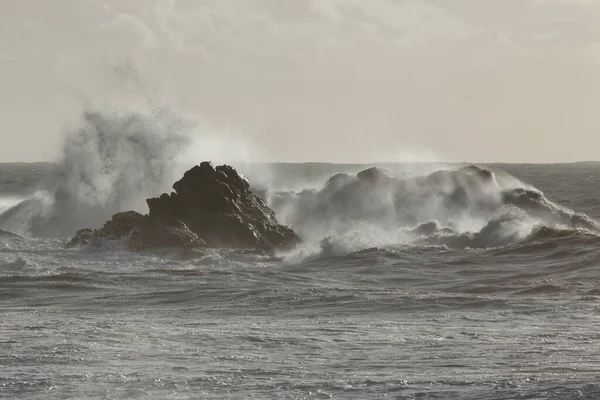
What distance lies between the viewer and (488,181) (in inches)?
1377

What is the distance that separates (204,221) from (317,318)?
12.2 meters

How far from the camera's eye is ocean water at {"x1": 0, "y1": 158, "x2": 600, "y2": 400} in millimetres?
9898

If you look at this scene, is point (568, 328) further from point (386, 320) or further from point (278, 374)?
point (278, 374)

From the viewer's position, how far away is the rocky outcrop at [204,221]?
83.1 feet

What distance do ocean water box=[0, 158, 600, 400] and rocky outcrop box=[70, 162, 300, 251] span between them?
85 centimetres

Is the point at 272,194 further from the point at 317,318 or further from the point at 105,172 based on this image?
the point at 317,318

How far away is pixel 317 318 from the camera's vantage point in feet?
47.6

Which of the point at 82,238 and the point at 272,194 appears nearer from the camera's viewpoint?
the point at 82,238

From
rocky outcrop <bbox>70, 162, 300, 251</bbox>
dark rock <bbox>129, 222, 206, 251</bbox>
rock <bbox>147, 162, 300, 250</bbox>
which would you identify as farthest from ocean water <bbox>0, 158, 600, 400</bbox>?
rock <bbox>147, 162, 300, 250</bbox>

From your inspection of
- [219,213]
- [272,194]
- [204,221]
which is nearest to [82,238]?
[204,221]

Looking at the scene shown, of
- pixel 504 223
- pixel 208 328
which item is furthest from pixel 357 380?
pixel 504 223

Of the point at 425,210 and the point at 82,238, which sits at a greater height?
the point at 425,210

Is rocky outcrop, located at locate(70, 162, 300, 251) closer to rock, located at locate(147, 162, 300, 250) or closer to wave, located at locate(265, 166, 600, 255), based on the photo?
rock, located at locate(147, 162, 300, 250)

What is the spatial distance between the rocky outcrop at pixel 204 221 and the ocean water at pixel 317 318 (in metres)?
0.85
